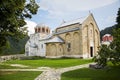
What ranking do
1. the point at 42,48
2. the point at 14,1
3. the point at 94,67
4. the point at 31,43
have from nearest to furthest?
the point at 14,1 → the point at 94,67 → the point at 42,48 → the point at 31,43

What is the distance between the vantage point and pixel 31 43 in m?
80.6

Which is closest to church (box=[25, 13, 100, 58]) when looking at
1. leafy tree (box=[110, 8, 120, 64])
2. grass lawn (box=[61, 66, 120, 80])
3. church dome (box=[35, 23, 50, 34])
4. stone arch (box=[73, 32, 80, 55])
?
stone arch (box=[73, 32, 80, 55])

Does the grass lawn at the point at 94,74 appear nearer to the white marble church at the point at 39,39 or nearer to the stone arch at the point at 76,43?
the stone arch at the point at 76,43

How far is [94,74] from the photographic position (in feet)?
79.4

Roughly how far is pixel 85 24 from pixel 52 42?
10591 millimetres

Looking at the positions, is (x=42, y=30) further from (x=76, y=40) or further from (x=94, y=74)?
(x=94, y=74)

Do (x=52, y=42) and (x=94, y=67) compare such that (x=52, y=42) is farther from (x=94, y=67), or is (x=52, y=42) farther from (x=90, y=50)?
(x=94, y=67)

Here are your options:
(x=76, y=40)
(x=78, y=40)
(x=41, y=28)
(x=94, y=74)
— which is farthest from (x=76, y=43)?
(x=94, y=74)

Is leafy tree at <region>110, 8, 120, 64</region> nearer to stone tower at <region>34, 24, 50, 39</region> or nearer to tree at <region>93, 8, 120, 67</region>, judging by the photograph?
tree at <region>93, 8, 120, 67</region>

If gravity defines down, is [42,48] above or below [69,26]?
below

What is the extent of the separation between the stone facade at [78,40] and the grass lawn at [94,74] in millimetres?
28210

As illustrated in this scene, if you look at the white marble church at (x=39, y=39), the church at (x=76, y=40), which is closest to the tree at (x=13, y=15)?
the church at (x=76, y=40)

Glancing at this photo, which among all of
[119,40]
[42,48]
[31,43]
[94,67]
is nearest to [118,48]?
[119,40]

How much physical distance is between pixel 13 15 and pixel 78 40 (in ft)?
115
